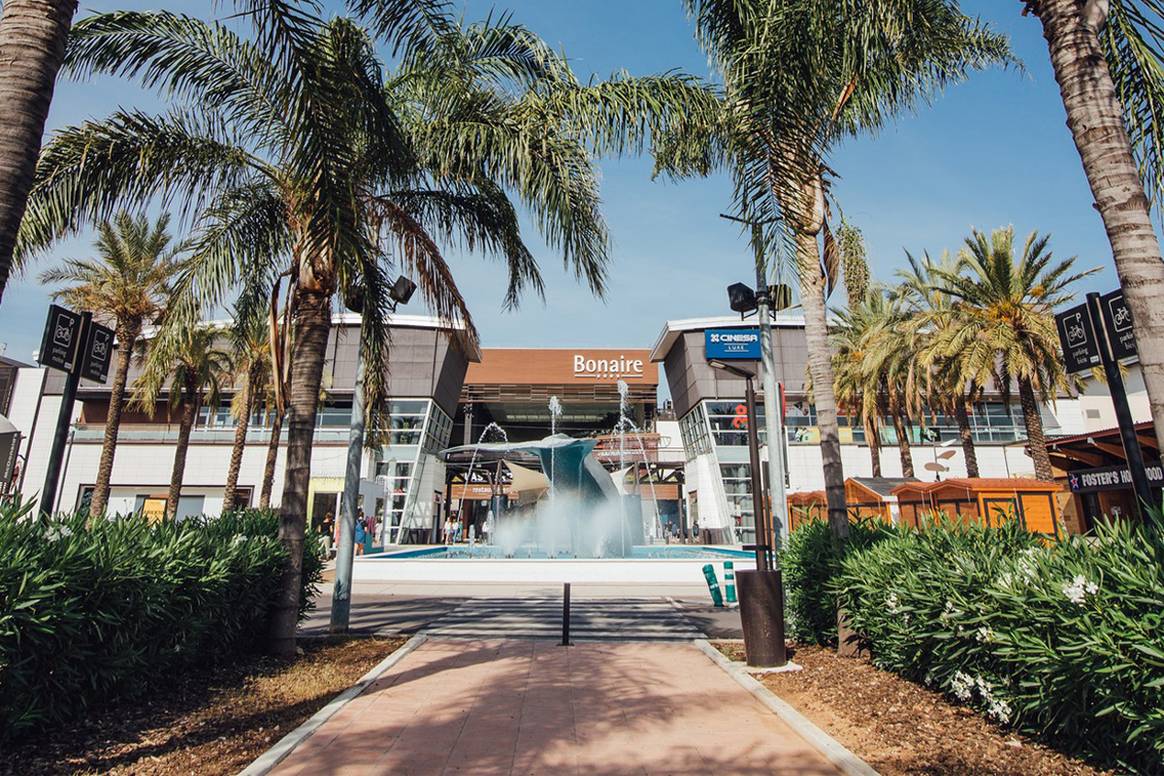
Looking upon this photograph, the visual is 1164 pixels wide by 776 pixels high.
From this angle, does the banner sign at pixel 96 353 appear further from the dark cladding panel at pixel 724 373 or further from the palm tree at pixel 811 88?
the dark cladding panel at pixel 724 373

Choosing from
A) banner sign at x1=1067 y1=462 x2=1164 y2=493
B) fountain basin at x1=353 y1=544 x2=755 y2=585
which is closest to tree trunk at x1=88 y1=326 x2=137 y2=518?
fountain basin at x1=353 y1=544 x2=755 y2=585

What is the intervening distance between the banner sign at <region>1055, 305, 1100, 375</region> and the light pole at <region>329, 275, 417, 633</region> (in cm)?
778

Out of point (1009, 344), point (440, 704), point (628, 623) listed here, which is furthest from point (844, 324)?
point (440, 704)

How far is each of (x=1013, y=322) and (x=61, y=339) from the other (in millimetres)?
23742

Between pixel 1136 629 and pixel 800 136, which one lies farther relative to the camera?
pixel 800 136

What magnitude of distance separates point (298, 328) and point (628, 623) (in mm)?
6914

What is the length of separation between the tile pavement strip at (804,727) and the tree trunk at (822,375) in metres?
2.12

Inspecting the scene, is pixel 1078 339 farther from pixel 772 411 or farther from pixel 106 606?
pixel 106 606

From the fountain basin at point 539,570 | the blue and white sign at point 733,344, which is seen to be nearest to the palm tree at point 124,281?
the fountain basin at point 539,570

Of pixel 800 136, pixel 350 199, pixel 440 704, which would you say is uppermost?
pixel 800 136

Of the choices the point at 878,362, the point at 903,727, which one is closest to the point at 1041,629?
the point at 903,727

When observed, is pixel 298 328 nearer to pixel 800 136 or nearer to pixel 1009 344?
pixel 800 136

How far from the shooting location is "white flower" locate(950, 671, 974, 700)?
16.6 ft

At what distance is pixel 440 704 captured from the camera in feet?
19.3
